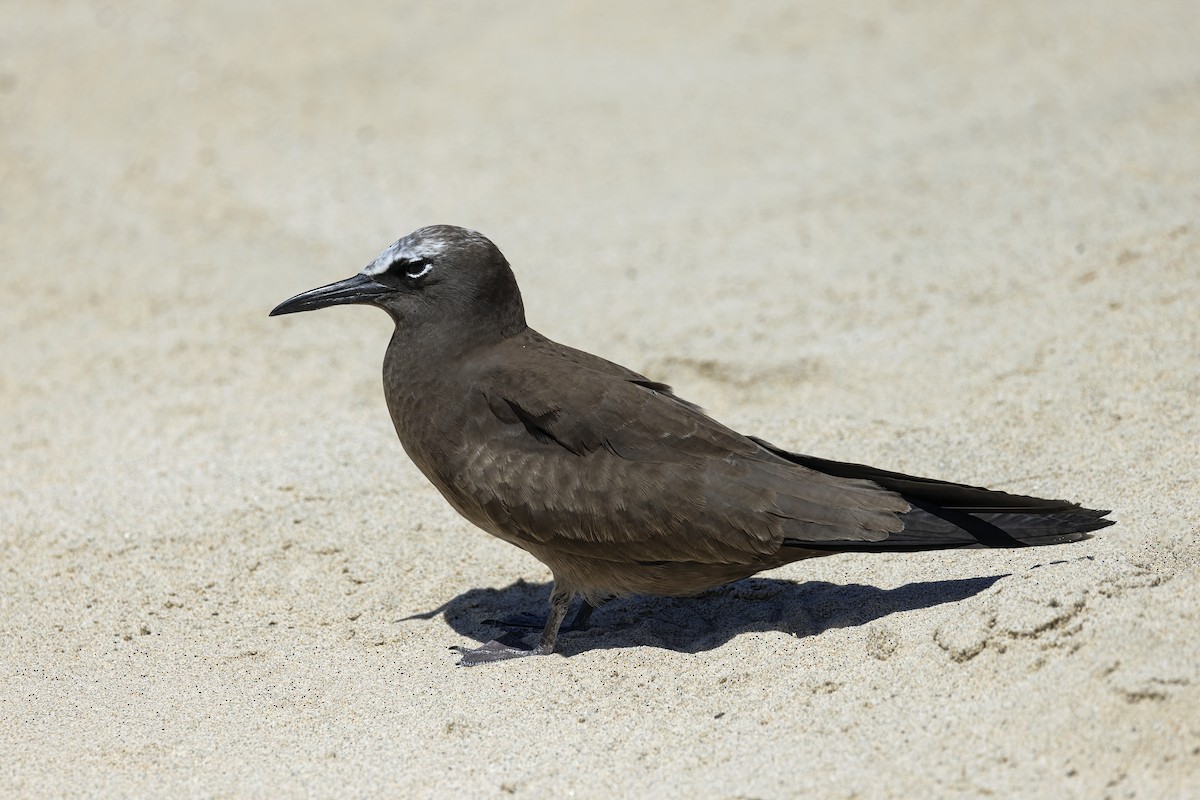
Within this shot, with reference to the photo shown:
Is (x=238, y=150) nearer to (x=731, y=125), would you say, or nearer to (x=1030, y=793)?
(x=731, y=125)

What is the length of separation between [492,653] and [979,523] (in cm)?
194

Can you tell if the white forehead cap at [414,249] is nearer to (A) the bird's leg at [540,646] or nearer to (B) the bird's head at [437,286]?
(B) the bird's head at [437,286]

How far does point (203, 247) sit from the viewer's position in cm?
959

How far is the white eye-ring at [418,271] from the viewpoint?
209 inches

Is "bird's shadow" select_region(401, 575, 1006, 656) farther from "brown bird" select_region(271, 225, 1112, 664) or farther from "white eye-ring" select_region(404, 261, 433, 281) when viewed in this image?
"white eye-ring" select_region(404, 261, 433, 281)

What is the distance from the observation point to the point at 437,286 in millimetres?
5316

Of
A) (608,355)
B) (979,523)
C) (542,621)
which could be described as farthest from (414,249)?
(608,355)

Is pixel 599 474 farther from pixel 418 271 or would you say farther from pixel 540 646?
pixel 418 271

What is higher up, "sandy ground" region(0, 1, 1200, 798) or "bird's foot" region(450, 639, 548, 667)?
"sandy ground" region(0, 1, 1200, 798)

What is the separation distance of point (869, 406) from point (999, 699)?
298 cm

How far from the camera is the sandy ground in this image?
4.26 metres

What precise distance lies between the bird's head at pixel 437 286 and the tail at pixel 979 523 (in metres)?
1.63

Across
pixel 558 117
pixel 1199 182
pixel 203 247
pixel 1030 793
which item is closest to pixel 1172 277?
pixel 1199 182

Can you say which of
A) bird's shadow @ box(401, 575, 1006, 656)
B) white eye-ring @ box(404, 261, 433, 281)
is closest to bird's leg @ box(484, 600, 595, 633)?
bird's shadow @ box(401, 575, 1006, 656)
